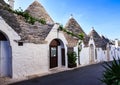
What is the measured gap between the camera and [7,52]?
16.0m

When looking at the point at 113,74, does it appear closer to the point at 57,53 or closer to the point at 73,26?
the point at 57,53

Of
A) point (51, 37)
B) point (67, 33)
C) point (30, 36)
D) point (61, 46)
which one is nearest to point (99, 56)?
point (67, 33)

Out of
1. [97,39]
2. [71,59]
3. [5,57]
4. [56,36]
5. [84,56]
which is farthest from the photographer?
[97,39]

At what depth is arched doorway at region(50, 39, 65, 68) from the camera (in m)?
22.5

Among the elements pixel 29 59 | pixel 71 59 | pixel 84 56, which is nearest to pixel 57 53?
pixel 71 59

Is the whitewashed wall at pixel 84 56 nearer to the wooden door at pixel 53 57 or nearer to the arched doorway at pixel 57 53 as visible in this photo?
the arched doorway at pixel 57 53

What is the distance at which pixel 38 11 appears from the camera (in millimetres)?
28875

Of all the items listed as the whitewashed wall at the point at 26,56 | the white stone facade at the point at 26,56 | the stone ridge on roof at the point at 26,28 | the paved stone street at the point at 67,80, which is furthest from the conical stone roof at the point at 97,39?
the paved stone street at the point at 67,80

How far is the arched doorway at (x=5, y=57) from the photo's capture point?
51.3ft

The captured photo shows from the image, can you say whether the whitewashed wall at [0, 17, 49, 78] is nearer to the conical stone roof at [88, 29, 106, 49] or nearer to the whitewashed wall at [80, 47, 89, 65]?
the whitewashed wall at [80, 47, 89, 65]

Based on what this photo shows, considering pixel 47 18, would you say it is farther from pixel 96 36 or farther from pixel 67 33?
pixel 96 36

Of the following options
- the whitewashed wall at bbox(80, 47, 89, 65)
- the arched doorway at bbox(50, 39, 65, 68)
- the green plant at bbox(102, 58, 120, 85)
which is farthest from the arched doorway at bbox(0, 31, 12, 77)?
the whitewashed wall at bbox(80, 47, 89, 65)

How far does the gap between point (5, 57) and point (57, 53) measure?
870 centimetres

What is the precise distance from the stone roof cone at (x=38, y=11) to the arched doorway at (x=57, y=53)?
5.05m
